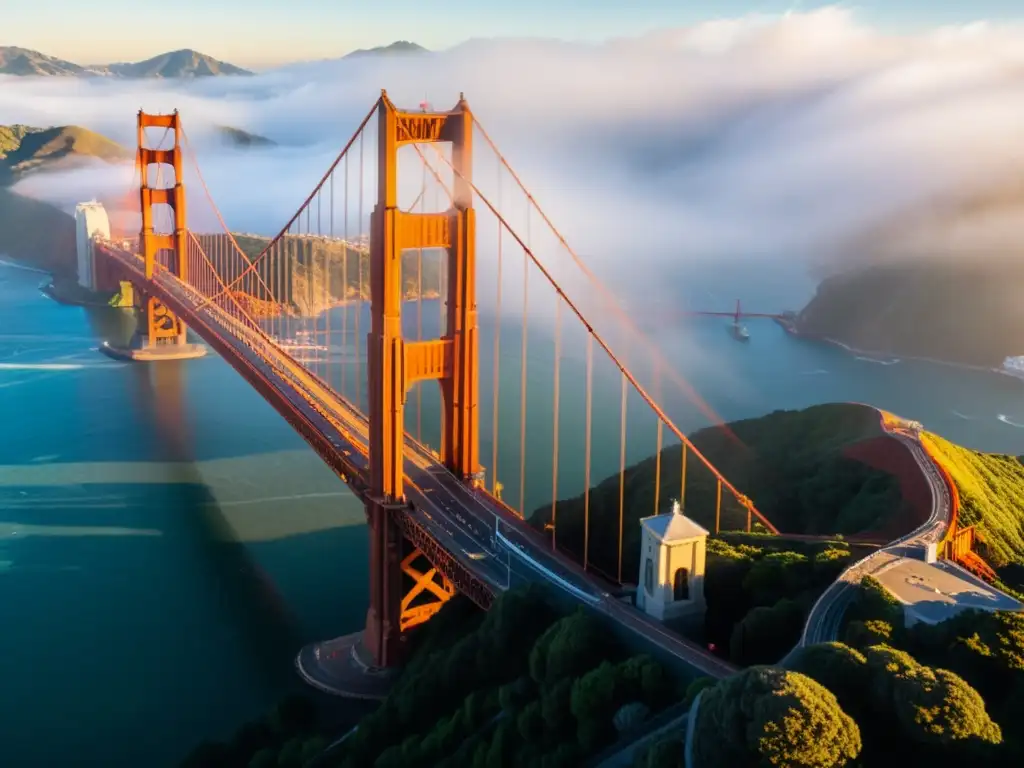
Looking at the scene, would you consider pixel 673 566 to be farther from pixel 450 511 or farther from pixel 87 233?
pixel 87 233

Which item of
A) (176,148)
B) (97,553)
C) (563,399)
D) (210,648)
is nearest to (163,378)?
(176,148)

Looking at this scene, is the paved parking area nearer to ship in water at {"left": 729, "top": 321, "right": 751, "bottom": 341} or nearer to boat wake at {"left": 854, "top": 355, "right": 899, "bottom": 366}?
boat wake at {"left": 854, "top": 355, "right": 899, "bottom": 366}

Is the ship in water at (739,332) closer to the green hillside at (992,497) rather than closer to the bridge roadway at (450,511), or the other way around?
the green hillside at (992,497)

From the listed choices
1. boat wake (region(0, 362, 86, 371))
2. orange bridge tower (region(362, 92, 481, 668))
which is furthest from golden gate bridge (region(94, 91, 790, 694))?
boat wake (region(0, 362, 86, 371))

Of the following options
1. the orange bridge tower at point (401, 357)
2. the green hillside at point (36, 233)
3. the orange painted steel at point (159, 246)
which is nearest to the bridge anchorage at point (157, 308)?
the orange painted steel at point (159, 246)

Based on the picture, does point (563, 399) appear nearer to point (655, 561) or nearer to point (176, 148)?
point (176, 148)

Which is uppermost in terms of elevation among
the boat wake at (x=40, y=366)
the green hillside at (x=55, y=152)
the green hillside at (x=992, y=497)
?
the green hillside at (x=55, y=152)

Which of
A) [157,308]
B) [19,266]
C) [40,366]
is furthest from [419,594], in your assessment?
[19,266]
